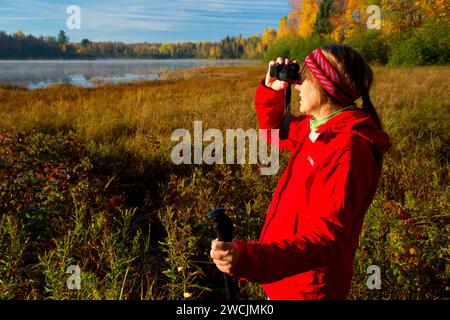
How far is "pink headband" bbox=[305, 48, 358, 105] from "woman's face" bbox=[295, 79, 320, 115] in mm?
51

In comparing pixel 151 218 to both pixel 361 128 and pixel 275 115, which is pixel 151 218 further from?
pixel 361 128

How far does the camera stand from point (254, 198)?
4395 mm

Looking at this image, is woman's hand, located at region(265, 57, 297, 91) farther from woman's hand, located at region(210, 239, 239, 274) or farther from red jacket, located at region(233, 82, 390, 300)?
woman's hand, located at region(210, 239, 239, 274)

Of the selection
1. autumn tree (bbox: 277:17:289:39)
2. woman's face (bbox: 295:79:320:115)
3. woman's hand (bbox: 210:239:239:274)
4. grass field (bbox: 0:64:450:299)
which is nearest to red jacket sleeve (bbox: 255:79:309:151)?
woman's face (bbox: 295:79:320:115)

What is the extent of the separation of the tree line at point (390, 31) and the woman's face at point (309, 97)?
20.0 metres

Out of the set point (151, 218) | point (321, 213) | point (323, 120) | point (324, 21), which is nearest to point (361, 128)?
point (323, 120)

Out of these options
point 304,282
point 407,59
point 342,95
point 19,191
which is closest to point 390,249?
point 304,282

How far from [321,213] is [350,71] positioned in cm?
66

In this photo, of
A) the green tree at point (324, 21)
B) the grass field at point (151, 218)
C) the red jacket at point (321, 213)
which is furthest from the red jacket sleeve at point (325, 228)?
the green tree at point (324, 21)

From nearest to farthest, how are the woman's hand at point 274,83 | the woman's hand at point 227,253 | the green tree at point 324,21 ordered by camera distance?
the woman's hand at point 227,253
the woman's hand at point 274,83
the green tree at point 324,21

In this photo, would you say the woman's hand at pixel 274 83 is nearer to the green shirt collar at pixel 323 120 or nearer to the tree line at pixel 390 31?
the green shirt collar at pixel 323 120

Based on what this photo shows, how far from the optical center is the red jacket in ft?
4.37

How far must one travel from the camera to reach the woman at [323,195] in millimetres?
1322
